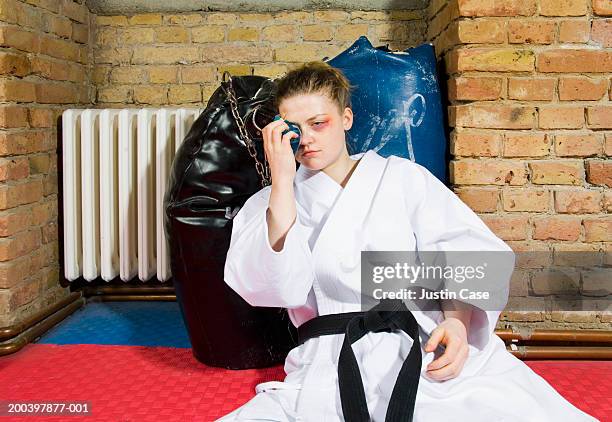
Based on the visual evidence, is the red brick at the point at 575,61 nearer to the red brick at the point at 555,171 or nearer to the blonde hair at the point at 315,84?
the red brick at the point at 555,171

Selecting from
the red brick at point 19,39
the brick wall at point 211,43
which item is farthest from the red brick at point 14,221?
the brick wall at point 211,43

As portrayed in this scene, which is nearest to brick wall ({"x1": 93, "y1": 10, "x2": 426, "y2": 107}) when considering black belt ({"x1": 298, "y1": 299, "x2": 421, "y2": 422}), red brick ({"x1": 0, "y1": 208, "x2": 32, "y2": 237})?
red brick ({"x1": 0, "y1": 208, "x2": 32, "y2": 237})

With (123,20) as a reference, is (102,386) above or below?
below

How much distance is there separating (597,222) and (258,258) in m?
1.36

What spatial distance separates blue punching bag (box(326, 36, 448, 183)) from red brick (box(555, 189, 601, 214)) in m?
0.42

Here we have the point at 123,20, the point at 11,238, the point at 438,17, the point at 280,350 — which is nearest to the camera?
the point at 280,350

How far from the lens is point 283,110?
1.71m

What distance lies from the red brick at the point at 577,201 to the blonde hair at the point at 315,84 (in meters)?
0.97

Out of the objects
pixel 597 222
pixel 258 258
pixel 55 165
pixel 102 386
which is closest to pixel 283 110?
pixel 258 258

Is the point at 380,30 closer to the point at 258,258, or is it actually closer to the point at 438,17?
the point at 438,17

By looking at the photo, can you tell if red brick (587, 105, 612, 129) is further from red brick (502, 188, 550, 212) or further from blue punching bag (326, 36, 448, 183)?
blue punching bag (326, 36, 448, 183)

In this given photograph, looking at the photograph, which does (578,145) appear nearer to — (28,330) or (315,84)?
(315,84)

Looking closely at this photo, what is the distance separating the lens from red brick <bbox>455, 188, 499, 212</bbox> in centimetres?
226

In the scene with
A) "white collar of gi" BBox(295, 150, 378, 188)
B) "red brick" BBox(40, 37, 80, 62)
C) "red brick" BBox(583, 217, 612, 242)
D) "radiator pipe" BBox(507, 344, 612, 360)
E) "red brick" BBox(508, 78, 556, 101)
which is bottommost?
"radiator pipe" BBox(507, 344, 612, 360)
